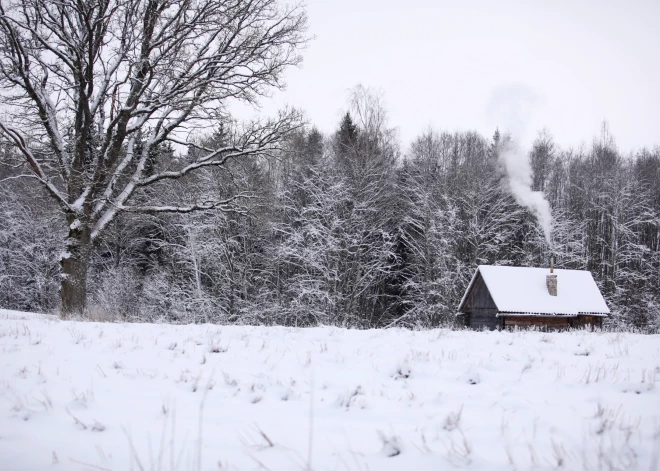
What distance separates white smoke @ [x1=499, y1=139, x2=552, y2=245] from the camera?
3341cm

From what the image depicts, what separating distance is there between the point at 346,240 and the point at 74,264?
57.1ft

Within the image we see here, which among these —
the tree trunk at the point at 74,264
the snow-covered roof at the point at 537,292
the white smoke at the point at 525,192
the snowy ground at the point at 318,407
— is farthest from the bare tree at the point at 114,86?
the white smoke at the point at 525,192

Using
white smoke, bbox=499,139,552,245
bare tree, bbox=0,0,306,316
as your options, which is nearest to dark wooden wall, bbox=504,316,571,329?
white smoke, bbox=499,139,552,245

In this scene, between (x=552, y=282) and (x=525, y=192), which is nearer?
(x=552, y=282)

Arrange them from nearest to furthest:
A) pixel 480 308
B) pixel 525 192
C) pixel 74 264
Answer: pixel 74 264 → pixel 480 308 → pixel 525 192

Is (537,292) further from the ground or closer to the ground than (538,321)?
further from the ground

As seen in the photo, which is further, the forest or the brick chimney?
the brick chimney

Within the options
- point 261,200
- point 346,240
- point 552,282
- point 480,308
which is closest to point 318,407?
point 261,200

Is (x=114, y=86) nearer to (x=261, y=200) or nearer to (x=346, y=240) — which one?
(x=261, y=200)

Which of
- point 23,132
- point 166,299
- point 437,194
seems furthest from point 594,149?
point 23,132

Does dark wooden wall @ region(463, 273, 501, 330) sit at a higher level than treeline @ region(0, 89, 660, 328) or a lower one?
lower

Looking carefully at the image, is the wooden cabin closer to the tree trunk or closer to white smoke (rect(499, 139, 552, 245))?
white smoke (rect(499, 139, 552, 245))

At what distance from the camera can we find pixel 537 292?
92.8 ft

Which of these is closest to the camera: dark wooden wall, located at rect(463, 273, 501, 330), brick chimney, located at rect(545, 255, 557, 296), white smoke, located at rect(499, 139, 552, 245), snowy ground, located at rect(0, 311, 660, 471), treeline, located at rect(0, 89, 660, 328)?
snowy ground, located at rect(0, 311, 660, 471)
